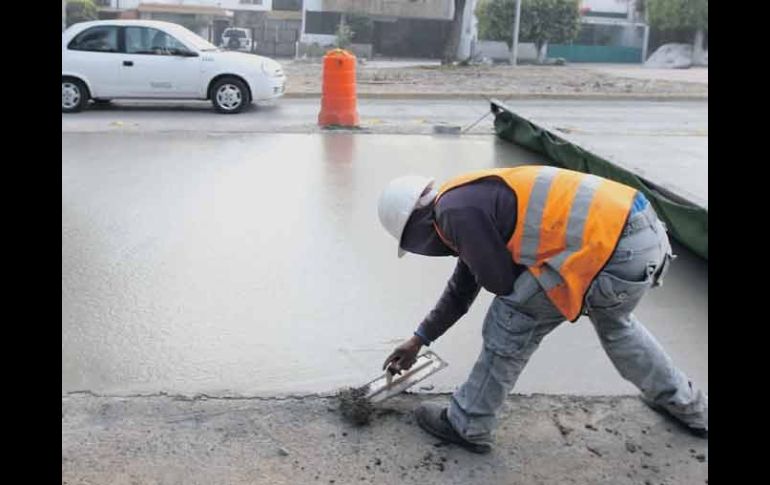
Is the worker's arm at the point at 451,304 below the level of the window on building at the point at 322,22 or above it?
below

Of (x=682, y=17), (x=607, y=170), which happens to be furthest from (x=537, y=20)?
(x=607, y=170)

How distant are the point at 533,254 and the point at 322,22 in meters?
43.9

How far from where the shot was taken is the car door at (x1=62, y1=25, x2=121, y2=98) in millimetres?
12609

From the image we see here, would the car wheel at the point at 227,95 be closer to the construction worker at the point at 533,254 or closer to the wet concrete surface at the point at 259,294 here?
the wet concrete surface at the point at 259,294

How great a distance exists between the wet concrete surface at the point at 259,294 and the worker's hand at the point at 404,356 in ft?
1.48

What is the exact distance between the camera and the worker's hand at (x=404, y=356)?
10.7ft

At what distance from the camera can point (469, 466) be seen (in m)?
3.05

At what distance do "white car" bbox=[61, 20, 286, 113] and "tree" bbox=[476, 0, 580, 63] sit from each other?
2773 centimetres

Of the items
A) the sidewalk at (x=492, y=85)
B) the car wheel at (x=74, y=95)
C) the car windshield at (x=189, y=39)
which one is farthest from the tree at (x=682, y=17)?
the car wheel at (x=74, y=95)

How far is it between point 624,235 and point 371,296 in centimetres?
229

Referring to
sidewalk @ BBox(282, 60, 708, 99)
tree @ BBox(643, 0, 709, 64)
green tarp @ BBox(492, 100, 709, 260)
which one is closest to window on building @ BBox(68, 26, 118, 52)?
sidewalk @ BBox(282, 60, 708, 99)

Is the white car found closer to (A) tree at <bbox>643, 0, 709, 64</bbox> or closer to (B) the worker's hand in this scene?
(B) the worker's hand

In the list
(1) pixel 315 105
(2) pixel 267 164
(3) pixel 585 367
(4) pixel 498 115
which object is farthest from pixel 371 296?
(1) pixel 315 105

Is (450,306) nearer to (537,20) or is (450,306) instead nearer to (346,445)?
(346,445)
